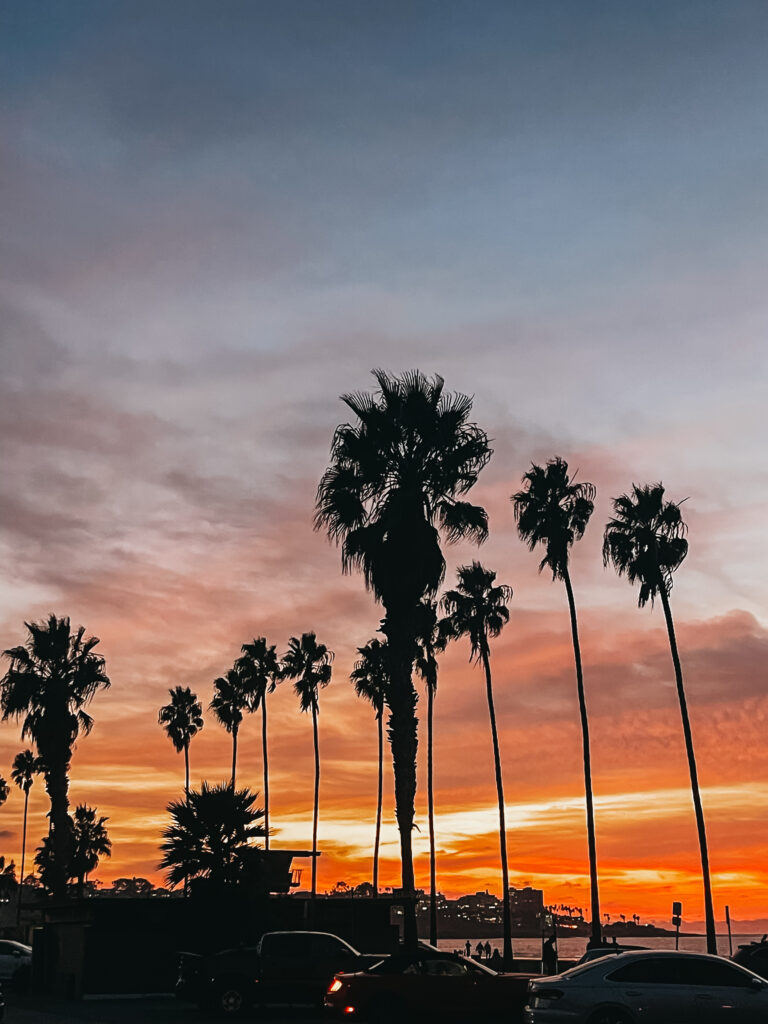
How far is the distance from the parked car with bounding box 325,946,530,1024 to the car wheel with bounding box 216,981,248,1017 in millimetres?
6755

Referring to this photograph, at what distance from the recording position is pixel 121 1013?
31062mm

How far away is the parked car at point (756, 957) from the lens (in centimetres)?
2764

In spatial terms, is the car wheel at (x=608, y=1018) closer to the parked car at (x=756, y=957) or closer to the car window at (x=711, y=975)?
the car window at (x=711, y=975)

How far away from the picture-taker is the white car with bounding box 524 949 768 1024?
741 inches

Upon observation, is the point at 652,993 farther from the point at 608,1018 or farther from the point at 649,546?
the point at 649,546

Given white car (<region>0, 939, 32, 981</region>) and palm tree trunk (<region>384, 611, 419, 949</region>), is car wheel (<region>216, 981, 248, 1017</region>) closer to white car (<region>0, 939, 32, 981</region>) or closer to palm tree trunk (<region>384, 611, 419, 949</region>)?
palm tree trunk (<region>384, 611, 419, 949</region>)

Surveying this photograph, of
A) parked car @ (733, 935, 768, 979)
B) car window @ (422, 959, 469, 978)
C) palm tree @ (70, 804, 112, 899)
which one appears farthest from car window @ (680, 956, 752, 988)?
palm tree @ (70, 804, 112, 899)

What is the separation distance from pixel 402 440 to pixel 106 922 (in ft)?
61.5

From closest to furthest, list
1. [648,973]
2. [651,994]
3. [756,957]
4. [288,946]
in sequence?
[651,994]
[648,973]
[756,957]
[288,946]

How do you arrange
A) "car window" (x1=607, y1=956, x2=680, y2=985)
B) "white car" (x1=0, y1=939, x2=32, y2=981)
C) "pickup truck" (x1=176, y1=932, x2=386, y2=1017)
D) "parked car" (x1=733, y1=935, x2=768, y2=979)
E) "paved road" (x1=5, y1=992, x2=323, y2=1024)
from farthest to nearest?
"white car" (x1=0, y1=939, x2=32, y2=981) < "pickup truck" (x1=176, y1=932, x2=386, y2=1017) < "paved road" (x1=5, y1=992, x2=323, y2=1024) < "parked car" (x1=733, y1=935, x2=768, y2=979) < "car window" (x1=607, y1=956, x2=680, y2=985)

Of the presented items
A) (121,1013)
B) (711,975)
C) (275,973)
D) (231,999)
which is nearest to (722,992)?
(711,975)

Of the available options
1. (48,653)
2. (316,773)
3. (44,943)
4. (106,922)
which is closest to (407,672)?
(106,922)

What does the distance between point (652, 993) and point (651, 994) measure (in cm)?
3

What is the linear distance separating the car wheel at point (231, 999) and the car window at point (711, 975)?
46.9ft
